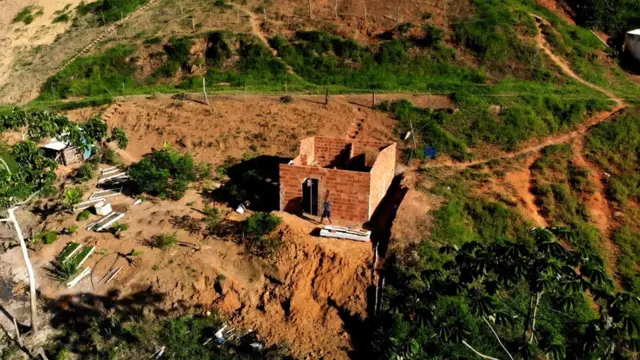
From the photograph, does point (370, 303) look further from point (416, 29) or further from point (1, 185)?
point (416, 29)

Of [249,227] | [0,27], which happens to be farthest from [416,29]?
[0,27]

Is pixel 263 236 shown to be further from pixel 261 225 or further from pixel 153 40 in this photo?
pixel 153 40

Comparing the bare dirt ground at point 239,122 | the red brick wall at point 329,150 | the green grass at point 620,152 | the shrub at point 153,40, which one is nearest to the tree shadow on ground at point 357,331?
the red brick wall at point 329,150

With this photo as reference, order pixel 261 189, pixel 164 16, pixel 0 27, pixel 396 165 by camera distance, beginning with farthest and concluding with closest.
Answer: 1. pixel 0 27
2. pixel 164 16
3. pixel 396 165
4. pixel 261 189

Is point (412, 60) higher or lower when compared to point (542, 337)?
higher

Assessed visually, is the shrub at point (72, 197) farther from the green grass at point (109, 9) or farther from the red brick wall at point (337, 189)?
the green grass at point (109, 9)

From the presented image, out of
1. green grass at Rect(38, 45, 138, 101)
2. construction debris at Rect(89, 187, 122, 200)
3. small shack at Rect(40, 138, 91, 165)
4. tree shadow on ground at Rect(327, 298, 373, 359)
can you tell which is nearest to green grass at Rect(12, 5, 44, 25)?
green grass at Rect(38, 45, 138, 101)
